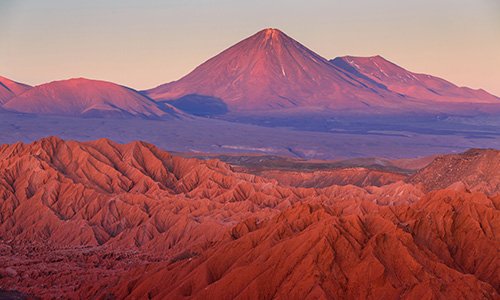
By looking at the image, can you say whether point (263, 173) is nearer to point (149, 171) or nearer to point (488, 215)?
point (149, 171)

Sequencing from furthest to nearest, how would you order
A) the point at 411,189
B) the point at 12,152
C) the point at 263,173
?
the point at 263,173 < the point at 12,152 < the point at 411,189

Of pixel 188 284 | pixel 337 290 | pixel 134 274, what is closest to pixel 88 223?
pixel 134 274

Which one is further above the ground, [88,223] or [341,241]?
[341,241]

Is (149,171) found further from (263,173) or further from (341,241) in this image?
(341,241)

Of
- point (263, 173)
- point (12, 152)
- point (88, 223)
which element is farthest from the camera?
point (263, 173)

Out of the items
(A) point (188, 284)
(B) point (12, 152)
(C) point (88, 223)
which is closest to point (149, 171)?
(B) point (12, 152)

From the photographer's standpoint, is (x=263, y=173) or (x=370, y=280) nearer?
(x=370, y=280)
